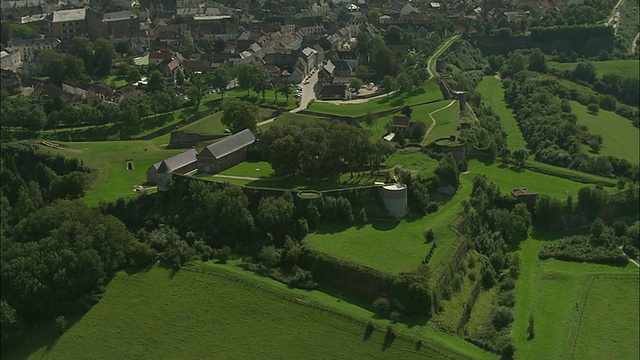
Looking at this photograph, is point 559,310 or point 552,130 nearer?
point 559,310

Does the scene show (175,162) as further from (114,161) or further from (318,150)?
(318,150)

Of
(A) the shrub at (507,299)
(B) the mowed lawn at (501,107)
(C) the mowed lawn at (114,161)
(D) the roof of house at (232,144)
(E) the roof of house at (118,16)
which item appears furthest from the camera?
(E) the roof of house at (118,16)

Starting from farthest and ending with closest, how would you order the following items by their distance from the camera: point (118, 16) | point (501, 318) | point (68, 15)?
point (118, 16), point (68, 15), point (501, 318)

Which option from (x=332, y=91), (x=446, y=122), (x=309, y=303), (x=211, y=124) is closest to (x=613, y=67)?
(x=446, y=122)

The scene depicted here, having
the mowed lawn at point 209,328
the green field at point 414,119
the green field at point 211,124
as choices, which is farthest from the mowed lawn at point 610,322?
the green field at point 211,124

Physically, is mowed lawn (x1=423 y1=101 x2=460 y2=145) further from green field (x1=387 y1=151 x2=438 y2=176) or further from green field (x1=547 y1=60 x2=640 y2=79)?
green field (x1=547 y1=60 x2=640 y2=79)

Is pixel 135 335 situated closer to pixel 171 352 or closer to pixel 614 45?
pixel 171 352

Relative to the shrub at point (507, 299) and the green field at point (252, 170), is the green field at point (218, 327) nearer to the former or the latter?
the shrub at point (507, 299)
